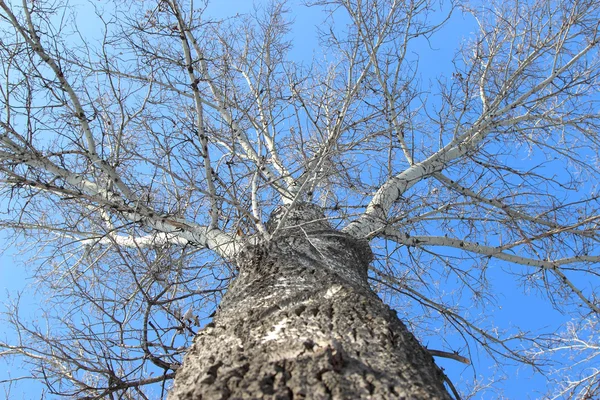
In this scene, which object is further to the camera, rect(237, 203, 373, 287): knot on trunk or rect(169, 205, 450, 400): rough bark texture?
rect(237, 203, 373, 287): knot on trunk

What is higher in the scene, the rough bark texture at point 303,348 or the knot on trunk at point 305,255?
the knot on trunk at point 305,255

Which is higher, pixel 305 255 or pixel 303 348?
pixel 305 255

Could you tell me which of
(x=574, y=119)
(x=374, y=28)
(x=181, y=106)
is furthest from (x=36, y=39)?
(x=574, y=119)

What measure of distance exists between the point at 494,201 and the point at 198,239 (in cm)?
244

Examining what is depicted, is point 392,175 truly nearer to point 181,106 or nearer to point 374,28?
point 374,28

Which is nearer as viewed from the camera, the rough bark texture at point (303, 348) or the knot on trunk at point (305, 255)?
the rough bark texture at point (303, 348)

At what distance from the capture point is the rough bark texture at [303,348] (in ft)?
3.93

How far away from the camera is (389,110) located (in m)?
3.89

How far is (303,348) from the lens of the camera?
137cm

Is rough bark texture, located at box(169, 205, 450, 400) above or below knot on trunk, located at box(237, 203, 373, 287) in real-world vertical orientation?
below

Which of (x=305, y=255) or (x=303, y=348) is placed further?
(x=305, y=255)

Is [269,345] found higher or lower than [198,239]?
lower

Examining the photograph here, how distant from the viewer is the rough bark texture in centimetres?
120

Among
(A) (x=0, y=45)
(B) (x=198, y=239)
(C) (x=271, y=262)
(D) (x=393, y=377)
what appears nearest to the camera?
(D) (x=393, y=377)
